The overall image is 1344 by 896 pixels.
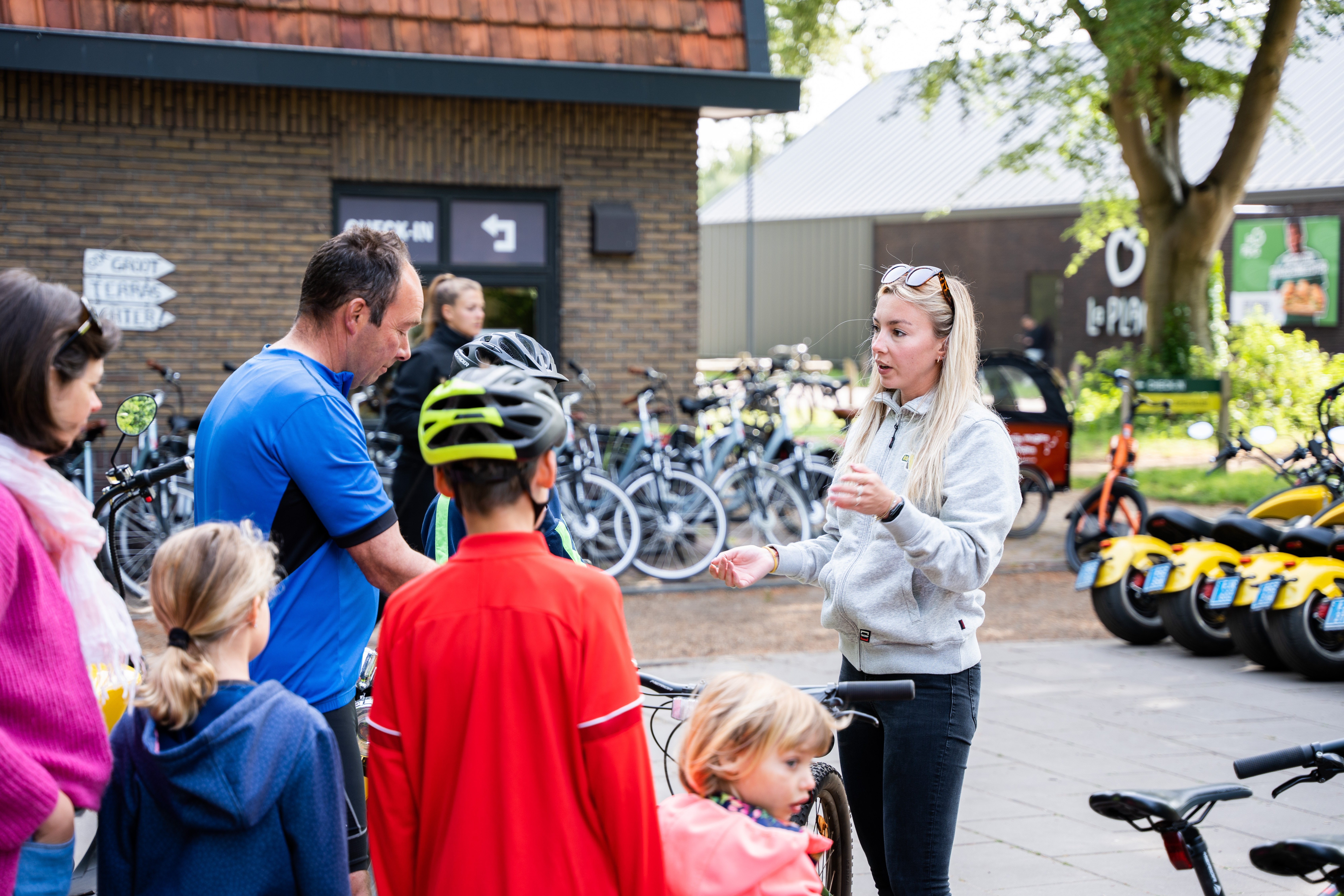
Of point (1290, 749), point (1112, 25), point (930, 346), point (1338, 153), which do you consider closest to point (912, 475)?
point (930, 346)

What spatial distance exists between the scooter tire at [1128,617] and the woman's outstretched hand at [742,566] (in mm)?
5631

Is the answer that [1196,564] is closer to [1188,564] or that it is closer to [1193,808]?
[1188,564]

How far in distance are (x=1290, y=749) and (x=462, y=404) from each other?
164 cm

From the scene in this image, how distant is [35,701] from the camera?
200 centimetres

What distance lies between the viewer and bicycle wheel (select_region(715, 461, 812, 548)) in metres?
10.8

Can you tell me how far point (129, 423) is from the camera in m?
3.61

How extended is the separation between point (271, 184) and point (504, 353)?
849 cm

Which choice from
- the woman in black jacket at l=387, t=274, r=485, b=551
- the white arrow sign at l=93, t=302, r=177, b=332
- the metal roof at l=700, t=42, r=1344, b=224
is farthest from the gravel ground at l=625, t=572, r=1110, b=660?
the metal roof at l=700, t=42, r=1344, b=224

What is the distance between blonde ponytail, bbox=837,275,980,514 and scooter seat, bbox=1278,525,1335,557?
5248mm

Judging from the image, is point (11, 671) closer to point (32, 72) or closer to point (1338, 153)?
point (32, 72)

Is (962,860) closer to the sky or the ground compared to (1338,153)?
closer to the ground

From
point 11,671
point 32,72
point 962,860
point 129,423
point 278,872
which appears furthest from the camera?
point 32,72

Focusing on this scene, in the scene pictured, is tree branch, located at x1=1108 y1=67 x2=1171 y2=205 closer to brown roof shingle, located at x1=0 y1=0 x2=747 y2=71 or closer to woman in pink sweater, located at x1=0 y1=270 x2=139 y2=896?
brown roof shingle, located at x1=0 y1=0 x2=747 y2=71

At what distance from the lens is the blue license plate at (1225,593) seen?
24.2ft
